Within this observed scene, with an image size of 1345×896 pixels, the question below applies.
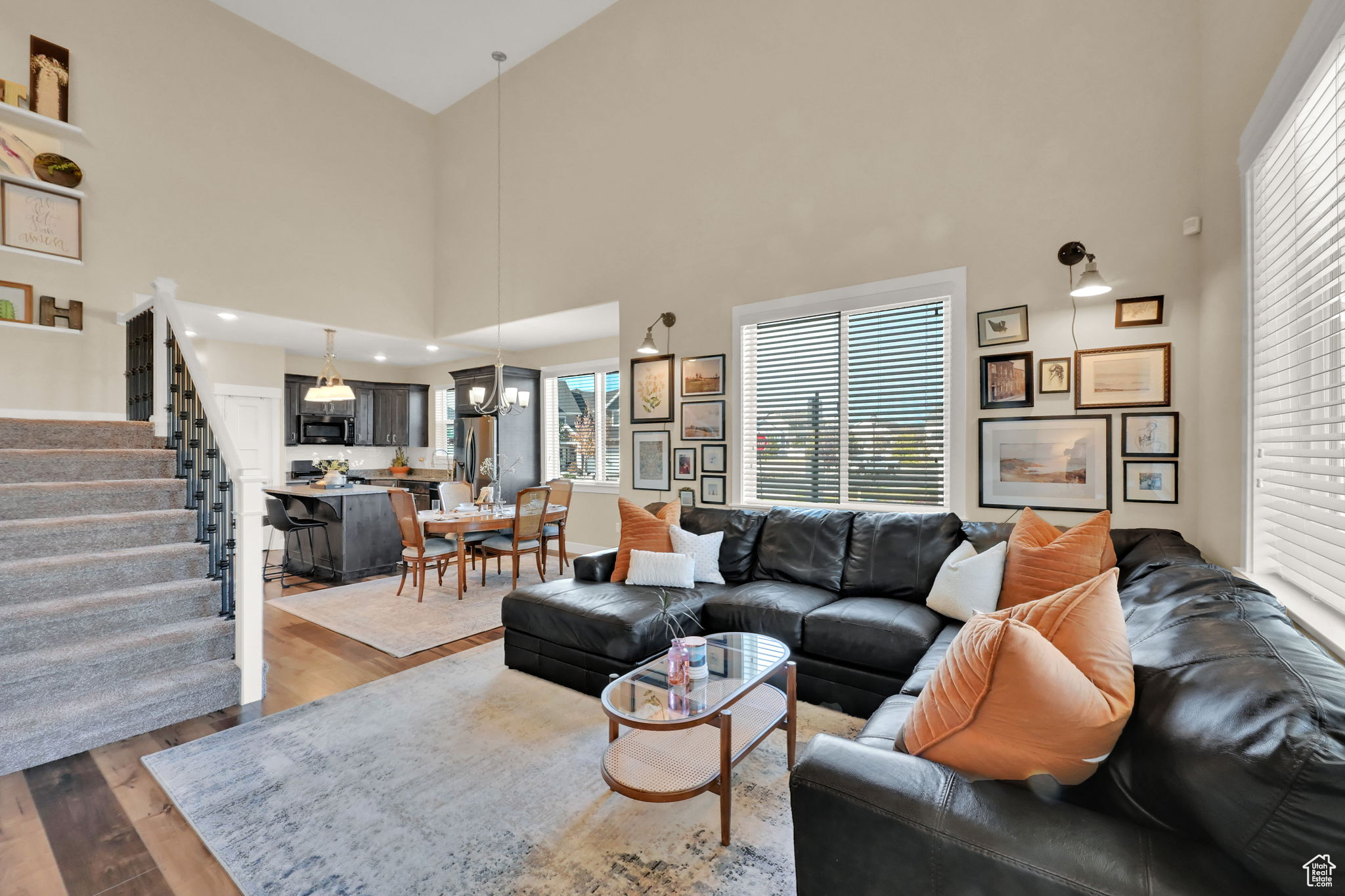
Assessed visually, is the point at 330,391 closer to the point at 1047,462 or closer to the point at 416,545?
the point at 416,545

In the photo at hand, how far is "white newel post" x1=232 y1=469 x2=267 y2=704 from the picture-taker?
296cm

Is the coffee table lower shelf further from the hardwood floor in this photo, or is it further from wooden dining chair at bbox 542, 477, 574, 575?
wooden dining chair at bbox 542, 477, 574, 575

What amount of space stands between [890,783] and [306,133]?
24.2 ft

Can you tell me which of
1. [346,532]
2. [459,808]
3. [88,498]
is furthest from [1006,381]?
[346,532]

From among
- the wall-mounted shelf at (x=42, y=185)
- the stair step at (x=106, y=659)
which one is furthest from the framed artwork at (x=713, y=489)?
the wall-mounted shelf at (x=42, y=185)

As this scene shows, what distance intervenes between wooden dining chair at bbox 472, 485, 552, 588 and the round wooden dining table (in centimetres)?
11

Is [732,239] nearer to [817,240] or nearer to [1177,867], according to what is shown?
[817,240]

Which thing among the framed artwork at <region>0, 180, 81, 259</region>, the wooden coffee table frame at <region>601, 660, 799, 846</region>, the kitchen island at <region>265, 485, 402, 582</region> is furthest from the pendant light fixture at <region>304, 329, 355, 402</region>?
the wooden coffee table frame at <region>601, 660, 799, 846</region>

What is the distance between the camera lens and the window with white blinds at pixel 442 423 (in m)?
8.95

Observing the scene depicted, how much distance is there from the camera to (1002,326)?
3.46m

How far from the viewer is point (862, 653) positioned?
2.71m

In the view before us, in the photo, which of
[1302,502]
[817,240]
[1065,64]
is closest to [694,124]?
[817,240]

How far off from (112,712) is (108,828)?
2.68ft

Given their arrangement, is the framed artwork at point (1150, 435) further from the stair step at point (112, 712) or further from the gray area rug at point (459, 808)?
the stair step at point (112, 712)
